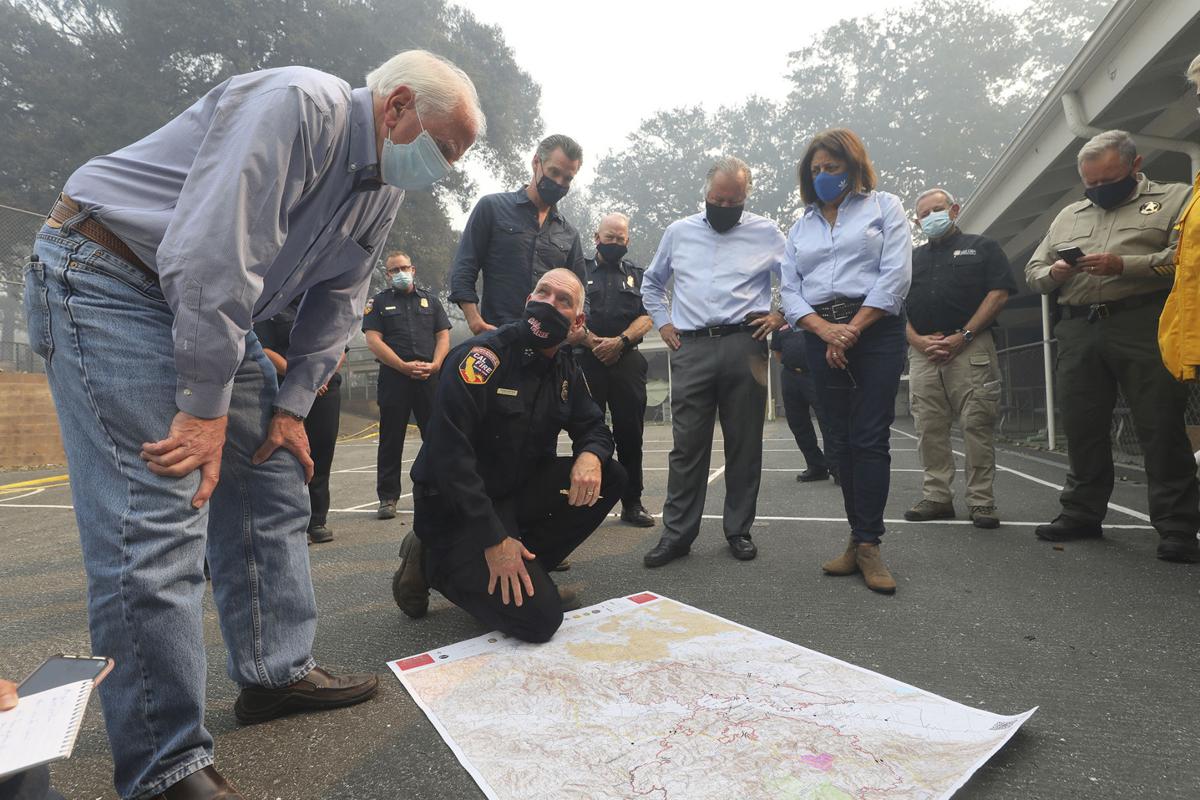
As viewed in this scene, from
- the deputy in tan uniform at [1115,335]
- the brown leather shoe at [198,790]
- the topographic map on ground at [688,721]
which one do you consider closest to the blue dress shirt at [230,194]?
the brown leather shoe at [198,790]

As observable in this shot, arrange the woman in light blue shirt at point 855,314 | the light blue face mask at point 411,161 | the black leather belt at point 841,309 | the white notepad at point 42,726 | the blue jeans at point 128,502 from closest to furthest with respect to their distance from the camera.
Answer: the white notepad at point 42,726 < the blue jeans at point 128,502 < the light blue face mask at point 411,161 < the woman in light blue shirt at point 855,314 < the black leather belt at point 841,309

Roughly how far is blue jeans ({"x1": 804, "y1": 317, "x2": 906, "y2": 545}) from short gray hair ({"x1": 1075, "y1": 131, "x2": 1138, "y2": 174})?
129cm

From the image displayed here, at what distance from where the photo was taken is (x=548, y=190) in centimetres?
336

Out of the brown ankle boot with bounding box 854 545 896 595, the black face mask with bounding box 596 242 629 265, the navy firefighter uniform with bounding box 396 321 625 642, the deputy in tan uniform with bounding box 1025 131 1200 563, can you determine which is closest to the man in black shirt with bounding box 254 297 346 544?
the navy firefighter uniform with bounding box 396 321 625 642

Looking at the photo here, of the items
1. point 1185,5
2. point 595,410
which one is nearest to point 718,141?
point 1185,5

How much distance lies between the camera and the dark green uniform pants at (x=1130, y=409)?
279 centimetres

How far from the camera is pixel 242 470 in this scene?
152 centimetres

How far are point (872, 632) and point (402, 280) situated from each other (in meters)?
3.77

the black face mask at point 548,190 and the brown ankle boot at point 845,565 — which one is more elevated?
A: the black face mask at point 548,190

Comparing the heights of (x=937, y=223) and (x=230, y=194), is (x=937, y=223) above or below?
above

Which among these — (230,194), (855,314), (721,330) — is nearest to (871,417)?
(855,314)

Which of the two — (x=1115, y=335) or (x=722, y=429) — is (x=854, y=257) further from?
(x=1115, y=335)

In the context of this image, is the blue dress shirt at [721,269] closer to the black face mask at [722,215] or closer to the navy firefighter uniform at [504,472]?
the black face mask at [722,215]

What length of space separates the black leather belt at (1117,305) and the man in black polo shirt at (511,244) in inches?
102
